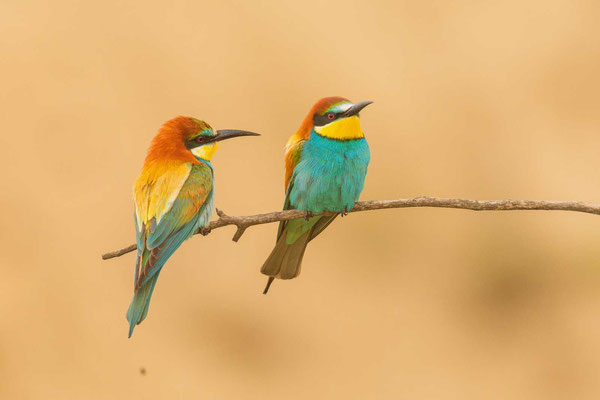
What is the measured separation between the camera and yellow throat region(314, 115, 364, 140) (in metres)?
1.96

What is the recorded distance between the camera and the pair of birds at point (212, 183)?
4.91ft

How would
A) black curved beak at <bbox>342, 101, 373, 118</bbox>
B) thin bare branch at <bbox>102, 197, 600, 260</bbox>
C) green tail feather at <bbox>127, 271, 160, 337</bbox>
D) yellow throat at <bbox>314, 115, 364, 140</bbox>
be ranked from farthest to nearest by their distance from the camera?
1. yellow throat at <bbox>314, 115, 364, 140</bbox>
2. black curved beak at <bbox>342, 101, 373, 118</bbox>
3. thin bare branch at <bbox>102, 197, 600, 260</bbox>
4. green tail feather at <bbox>127, 271, 160, 337</bbox>

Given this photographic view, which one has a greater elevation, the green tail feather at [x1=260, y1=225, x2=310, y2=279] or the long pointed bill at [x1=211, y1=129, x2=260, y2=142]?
the long pointed bill at [x1=211, y1=129, x2=260, y2=142]

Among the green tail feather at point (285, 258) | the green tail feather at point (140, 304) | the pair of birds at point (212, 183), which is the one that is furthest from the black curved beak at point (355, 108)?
the green tail feather at point (140, 304)

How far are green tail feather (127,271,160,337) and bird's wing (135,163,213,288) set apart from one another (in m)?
0.03

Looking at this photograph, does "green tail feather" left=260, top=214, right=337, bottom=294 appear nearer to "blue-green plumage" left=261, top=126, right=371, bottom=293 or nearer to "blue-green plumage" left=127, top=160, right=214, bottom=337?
"blue-green plumage" left=261, top=126, right=371, bottom=293

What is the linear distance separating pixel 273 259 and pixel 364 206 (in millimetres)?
582

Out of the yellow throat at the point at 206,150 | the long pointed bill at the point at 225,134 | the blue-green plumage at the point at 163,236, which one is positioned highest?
the long pointed bill at the point at 225,134

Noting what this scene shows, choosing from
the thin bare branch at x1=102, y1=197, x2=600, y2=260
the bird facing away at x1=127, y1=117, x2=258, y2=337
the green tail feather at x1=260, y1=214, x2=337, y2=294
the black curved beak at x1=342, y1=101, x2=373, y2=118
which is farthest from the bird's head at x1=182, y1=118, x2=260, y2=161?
the green tail feather at x1=260, y1=214, x2=337, y2=294

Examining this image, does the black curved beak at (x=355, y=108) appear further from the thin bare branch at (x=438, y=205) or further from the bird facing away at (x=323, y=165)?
the thin bare branch at (x=438, y=205)

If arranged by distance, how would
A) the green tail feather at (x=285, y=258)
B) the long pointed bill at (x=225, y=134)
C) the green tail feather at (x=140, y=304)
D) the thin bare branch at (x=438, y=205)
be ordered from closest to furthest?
the green tail feather at (x=140, y=304), the thin bare branch at (x=438, y=205), the long pointed bill at (x=225, y=134), the green tail feather at (x=285, y=258)

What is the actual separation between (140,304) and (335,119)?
898mm

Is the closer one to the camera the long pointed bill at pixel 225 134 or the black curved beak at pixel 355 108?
the long pointed bill at pixel 225 134

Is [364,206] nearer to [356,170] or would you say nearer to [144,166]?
[356,170]
